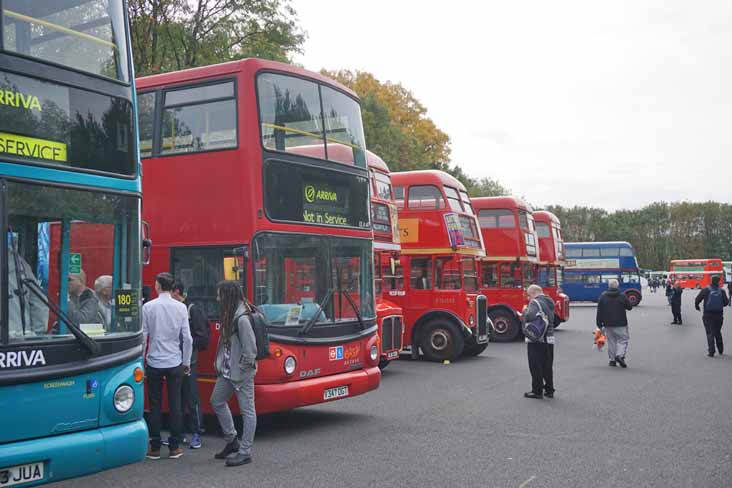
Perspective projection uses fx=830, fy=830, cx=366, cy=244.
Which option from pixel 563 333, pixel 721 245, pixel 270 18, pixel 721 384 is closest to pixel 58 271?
pixel 721 384

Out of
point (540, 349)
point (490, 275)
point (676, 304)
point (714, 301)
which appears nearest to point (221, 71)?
point (540, 349)

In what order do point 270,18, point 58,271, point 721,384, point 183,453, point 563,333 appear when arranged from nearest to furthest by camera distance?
point 58,271 < point 183,453 < point 721,384 < point 270,18 < point 563,333

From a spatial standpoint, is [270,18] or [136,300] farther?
[270,18]

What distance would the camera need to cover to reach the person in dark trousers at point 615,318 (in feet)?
51.9

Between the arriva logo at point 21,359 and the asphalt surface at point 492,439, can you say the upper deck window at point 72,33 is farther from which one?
the asphalt surface at point 492,439

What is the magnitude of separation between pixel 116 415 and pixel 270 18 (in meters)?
20.3

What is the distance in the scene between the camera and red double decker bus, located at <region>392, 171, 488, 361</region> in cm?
1811

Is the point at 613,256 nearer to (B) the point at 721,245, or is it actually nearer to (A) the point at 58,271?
(A) the point at 58,271

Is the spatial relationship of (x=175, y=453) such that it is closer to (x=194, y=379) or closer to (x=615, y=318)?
(x=194, y=379)

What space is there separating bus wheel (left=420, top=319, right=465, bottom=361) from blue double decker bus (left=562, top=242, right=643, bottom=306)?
3010 centimetres

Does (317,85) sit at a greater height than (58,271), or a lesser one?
greater

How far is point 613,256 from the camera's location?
1859 inches

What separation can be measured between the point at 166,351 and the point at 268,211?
212 cm

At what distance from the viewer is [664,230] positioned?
113 metres
